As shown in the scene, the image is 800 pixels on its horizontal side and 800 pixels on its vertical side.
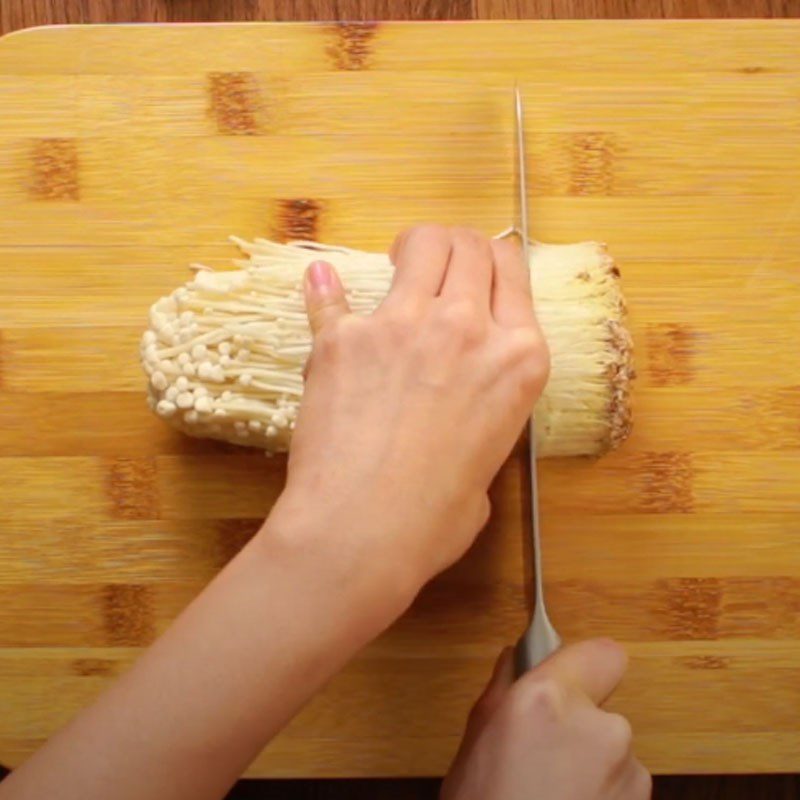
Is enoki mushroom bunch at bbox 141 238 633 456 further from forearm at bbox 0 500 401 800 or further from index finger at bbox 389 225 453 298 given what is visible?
forearm at bbox 0 500 401 800

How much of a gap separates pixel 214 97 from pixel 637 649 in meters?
0.68

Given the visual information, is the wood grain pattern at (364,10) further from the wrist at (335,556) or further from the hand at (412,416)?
the wrist at (335,556)

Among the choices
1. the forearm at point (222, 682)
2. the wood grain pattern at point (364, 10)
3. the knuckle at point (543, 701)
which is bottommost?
the knuckle at point (543, 701)

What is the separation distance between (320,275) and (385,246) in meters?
0.16

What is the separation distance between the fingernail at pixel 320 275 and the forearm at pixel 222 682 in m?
0.23

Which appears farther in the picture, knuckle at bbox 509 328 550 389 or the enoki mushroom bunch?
the enoki mushroom bunch

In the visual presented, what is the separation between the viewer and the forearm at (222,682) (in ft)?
2.03

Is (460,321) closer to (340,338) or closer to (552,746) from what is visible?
(340,338)

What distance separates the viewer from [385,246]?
953mm

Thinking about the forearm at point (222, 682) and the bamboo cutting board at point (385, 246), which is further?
the bamboo cutting board at point (385, 246)

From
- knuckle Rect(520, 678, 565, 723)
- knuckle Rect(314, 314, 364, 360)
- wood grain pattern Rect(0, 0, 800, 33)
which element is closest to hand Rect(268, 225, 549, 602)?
knuckle Rect(314, 314, 364, 360)

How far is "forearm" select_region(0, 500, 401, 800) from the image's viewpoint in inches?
24.4

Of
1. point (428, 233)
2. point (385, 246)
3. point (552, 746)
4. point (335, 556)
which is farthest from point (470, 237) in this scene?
point (552, 746)

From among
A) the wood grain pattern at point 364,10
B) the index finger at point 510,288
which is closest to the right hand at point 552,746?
the index finger at point 510,288
